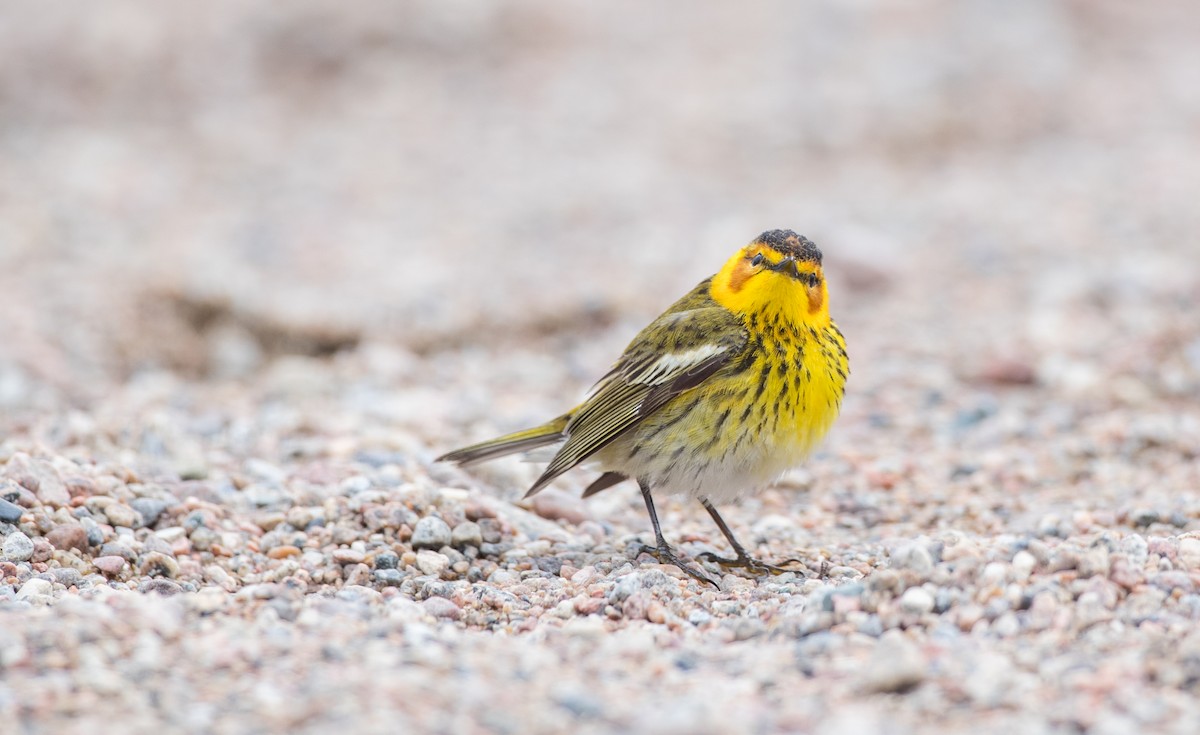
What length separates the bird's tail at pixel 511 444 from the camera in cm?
583

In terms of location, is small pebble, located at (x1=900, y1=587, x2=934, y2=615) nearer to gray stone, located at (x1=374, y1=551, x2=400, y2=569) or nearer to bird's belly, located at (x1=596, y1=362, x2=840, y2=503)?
bird's belly, located at (x1=596, y1=362, x2=840, y2=503)

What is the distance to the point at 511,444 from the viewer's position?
5.89m

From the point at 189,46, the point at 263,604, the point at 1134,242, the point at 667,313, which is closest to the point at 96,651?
the point at 263,604

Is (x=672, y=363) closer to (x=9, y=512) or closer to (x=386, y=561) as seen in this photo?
(x=386, y=561)

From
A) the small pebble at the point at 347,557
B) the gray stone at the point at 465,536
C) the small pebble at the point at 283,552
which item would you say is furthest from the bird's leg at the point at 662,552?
the small pebble at the point at 283,552

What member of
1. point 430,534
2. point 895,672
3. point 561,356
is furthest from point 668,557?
point 561,356

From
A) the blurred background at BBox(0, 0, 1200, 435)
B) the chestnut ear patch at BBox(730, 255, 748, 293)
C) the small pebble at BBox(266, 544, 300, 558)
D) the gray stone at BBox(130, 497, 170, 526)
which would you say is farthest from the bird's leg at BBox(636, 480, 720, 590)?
the blurred background at BBox(0, 0, 1200, 435)

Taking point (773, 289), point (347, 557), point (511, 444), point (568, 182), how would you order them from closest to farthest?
point (347, 557), point (773, 289), point (511, 444), point (568, 182)

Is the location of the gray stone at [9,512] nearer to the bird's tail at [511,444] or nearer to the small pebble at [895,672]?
the bird's tail at [511,444]

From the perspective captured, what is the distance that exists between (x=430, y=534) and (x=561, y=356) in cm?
380

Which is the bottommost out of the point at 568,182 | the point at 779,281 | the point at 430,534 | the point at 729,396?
the point at 430,534

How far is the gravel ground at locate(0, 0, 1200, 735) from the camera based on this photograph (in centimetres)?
368

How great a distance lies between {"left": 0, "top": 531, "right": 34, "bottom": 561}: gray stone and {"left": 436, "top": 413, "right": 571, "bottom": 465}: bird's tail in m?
1.73

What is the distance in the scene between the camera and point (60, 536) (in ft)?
15.8
